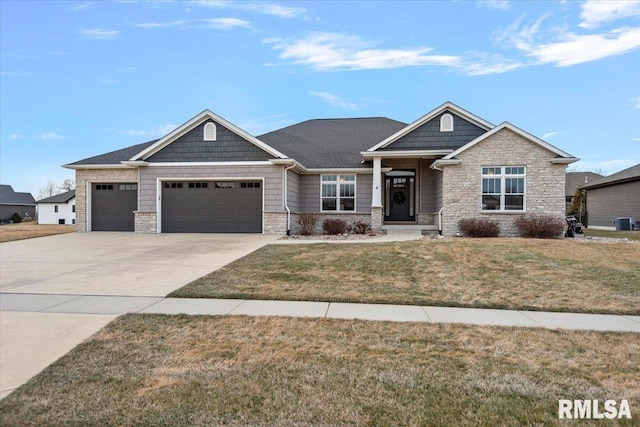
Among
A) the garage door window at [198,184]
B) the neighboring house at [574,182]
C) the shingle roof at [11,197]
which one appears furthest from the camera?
the shingle roof at [11,197]

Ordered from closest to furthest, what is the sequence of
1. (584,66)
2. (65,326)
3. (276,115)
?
(65,326)
(584,66)
(276,115)

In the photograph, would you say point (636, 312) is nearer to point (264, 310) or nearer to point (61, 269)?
point (264, 310)

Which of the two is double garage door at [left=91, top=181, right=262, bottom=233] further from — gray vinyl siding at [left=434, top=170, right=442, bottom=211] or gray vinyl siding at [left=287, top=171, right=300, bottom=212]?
gray vinyl siding at [left=434, top=170, right=442, bottom=211]

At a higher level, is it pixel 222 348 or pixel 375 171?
pixel 375 171

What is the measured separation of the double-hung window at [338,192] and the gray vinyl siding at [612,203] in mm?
19612

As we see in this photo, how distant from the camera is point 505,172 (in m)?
15.4

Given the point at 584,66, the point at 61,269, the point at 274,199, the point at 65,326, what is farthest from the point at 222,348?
the point at 584,66

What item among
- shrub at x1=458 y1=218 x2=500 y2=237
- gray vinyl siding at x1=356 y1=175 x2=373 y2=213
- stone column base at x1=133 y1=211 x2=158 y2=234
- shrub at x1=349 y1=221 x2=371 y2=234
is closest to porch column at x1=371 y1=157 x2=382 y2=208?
shrub at x1=349 y1=221 x2=371 y2=234

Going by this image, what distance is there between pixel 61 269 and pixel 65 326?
5.12m

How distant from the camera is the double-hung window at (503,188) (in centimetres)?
1528

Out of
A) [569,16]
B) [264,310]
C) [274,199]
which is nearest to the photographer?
[264,310]

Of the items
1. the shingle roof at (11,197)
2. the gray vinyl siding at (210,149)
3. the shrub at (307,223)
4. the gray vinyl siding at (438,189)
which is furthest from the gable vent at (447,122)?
the shingle roof at (11,197)

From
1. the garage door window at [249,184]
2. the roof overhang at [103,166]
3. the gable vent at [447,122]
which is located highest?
the gable vent at [447,122]

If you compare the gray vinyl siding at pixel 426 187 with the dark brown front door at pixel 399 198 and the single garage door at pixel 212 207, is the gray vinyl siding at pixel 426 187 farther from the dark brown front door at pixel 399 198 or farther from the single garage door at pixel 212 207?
the single garage door at pixel 212 207
